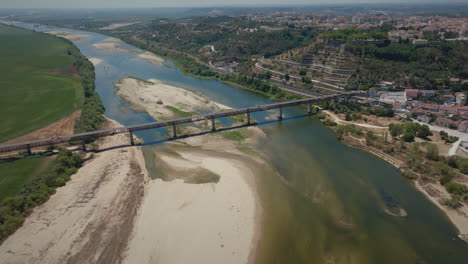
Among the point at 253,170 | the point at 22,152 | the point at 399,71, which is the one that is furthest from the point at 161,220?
the point at 399,71

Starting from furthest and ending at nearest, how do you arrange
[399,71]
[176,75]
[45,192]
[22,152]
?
1. [176,75]
2. [399,71]
3. [22,152]
4. [45,192]

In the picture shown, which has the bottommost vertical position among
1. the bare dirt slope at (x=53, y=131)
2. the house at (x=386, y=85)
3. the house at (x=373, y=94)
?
the bare dirt slope at (x=53, y=131)

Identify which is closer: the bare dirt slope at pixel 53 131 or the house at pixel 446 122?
the bare dirt slope at pixel 53 131

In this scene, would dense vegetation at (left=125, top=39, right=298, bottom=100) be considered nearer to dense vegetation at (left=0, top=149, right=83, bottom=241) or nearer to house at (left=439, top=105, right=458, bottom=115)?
house at (left=439, top=105, right=458, bottom=115)

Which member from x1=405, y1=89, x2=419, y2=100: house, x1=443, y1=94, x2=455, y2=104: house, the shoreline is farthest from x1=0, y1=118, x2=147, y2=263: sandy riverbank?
x1=443, y1=94, x2=455, y2=104: house

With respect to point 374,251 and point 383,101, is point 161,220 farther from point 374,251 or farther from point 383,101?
point 383,101

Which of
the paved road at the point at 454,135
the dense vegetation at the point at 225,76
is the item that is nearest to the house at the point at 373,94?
the paved road at the point at 454,135

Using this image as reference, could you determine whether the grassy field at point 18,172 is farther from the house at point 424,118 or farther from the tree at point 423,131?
the house at point 424,118
